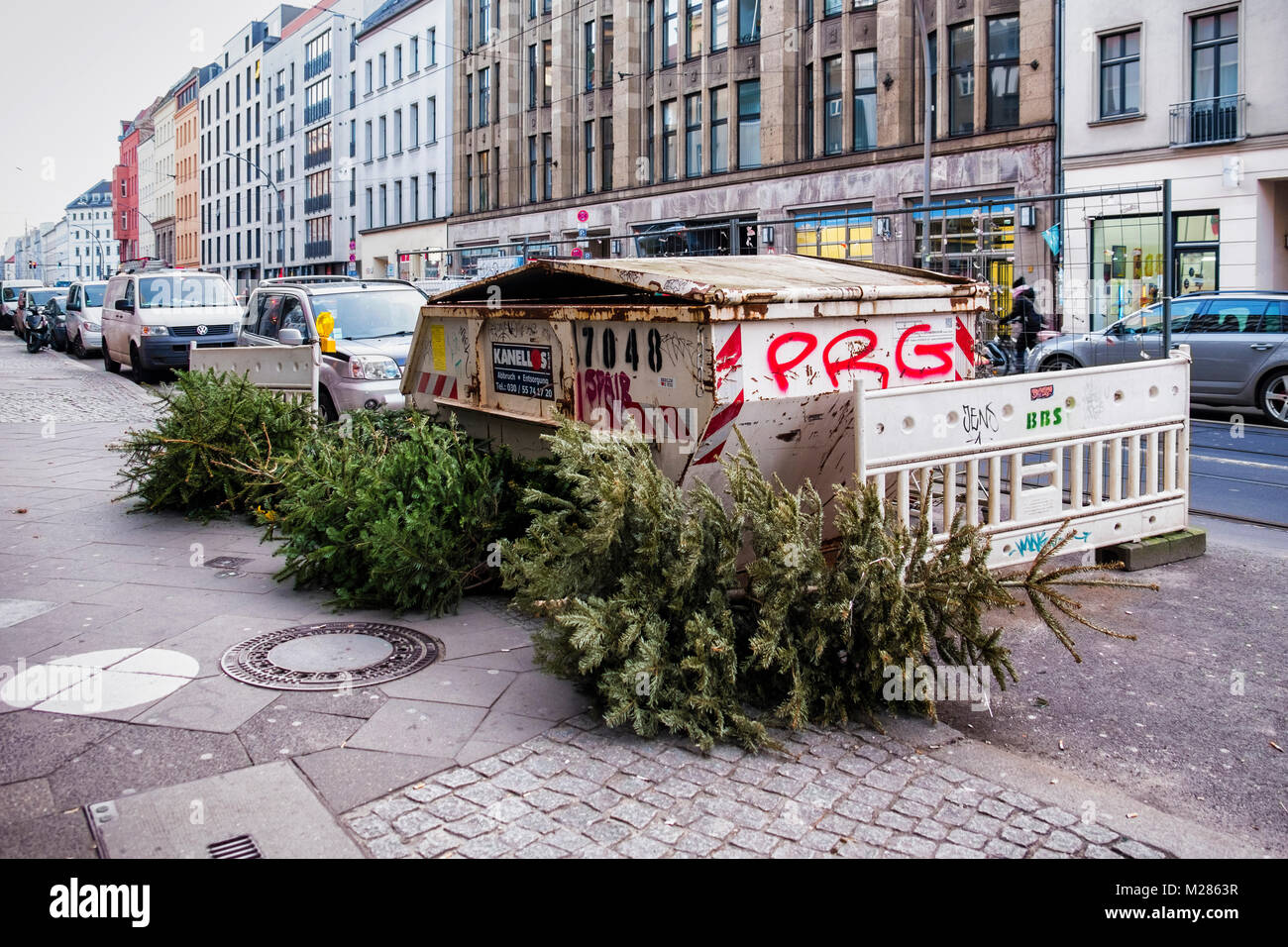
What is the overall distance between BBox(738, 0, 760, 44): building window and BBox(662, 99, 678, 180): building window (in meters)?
4.30

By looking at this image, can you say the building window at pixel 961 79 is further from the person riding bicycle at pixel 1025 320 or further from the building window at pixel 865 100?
the person riding bicycle at pixel 1025 320

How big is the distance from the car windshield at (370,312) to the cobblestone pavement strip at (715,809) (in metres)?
9.87

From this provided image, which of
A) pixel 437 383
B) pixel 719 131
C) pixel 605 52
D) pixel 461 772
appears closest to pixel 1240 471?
pixel 437 383

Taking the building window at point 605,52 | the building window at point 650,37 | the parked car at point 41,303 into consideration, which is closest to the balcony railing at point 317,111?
the parked car at point 41,303

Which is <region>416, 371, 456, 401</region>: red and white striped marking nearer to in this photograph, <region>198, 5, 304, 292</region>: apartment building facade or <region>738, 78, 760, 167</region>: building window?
<region>738, 78, 760, 167</region>: building window

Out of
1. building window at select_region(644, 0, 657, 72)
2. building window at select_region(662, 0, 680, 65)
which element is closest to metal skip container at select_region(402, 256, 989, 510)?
A: building window at select_region(662, 0, 680, 65)

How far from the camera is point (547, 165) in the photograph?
4906 centimetres

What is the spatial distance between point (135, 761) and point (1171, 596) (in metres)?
5.42

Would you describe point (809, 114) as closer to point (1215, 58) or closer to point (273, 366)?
point (1215, 58)

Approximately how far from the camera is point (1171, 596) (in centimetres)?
655

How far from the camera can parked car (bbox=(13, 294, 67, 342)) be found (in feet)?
115

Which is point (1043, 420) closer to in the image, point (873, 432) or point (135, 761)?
point (873, 432)

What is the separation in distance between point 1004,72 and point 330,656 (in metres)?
28.5

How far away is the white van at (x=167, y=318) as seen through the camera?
22.8 meters
